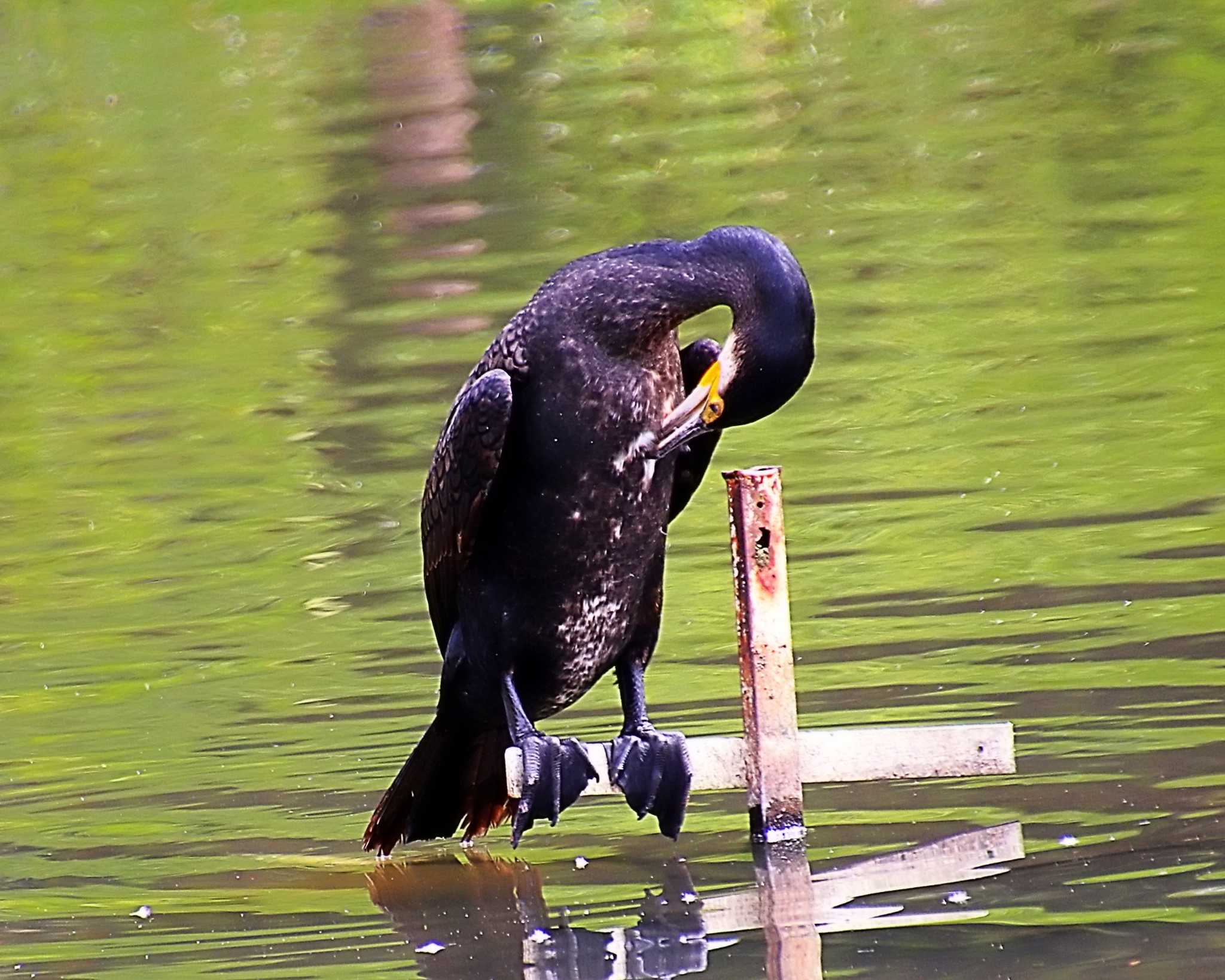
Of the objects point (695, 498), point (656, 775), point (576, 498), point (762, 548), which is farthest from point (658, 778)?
point (695, 498)

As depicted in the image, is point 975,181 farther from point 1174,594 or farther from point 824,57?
point 1174,594

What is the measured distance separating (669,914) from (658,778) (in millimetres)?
404

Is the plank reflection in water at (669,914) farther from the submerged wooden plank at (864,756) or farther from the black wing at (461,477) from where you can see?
the black wing at (461,477)

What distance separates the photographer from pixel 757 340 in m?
4.91

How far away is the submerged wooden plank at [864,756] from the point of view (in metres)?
5.48

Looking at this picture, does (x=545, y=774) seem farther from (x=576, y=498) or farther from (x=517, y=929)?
(x=576, y=498)

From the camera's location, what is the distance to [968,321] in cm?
1130

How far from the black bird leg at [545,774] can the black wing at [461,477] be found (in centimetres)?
39

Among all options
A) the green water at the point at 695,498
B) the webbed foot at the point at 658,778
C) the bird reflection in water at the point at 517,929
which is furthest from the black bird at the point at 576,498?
the green water at the point at 695,498

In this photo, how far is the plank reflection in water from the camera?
4.93 meters

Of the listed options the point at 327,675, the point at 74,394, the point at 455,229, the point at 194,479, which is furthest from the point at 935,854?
the point at 455,229

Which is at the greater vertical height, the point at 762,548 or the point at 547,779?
the point at 762,548

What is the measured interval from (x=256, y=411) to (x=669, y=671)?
487 centimetres

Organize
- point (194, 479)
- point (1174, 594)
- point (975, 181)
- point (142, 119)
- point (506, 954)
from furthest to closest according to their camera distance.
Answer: point (142, 119), point (975, 181), point (194, 479), point (1174, 594), point (506, 954)
